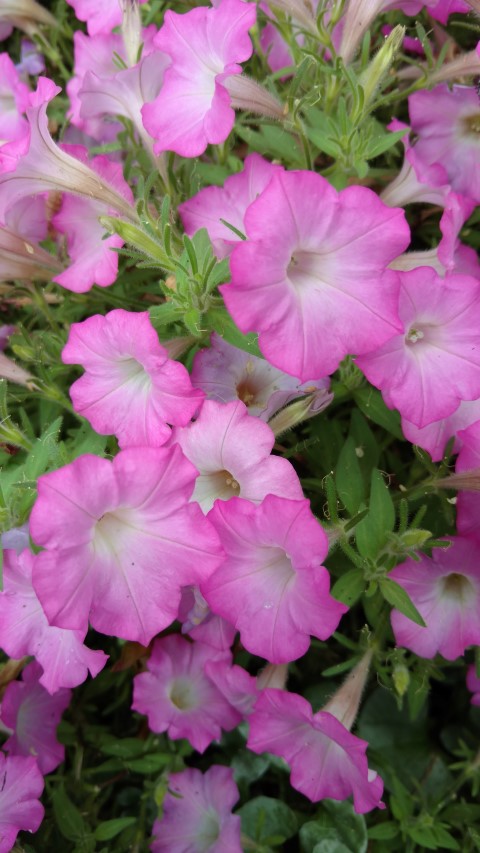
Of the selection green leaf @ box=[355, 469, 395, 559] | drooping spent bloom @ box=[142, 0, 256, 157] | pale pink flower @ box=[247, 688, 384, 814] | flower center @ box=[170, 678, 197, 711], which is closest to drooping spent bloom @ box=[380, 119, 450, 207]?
drooping spent bloom @ box=[142, 0, 256, 157]

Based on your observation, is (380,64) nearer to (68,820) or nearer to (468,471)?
(468,471)

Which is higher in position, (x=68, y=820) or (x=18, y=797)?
(x=18, y=797)

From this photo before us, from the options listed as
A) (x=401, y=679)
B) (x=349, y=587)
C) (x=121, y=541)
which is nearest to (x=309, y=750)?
(x=401, y=679)

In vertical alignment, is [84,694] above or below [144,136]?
below

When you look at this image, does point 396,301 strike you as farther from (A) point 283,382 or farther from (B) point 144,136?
(B) point 144,136

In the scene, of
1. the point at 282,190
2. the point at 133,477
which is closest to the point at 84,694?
the point at 133,477

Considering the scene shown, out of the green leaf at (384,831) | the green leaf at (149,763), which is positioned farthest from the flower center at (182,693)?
the green leaf at (384,831)

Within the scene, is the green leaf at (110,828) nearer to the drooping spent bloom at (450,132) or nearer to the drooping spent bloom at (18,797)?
the drooping spent bloom at (18,797)
